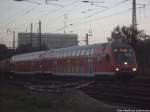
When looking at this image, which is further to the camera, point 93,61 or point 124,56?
point 93,61

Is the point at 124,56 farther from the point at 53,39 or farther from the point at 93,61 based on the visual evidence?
the point at 53,39

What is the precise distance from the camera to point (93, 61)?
33.6m

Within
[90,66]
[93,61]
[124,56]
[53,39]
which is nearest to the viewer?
[124,56]

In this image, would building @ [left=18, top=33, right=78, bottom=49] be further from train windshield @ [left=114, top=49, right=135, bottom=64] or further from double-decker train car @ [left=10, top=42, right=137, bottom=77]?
train windshield @ [left=114, top=49, right=135, bottom=64]

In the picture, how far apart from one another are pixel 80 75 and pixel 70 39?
67965 mm

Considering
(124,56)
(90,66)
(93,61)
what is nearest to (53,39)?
(90,66)

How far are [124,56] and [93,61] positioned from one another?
7.98ft

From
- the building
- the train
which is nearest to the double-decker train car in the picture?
the train

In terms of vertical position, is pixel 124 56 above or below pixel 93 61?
above

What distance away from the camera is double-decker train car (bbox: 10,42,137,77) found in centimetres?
3198

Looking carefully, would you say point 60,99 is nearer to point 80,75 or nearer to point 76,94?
point 76,94

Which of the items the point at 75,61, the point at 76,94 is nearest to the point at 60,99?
the point at 76,94

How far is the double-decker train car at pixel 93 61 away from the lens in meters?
32.0

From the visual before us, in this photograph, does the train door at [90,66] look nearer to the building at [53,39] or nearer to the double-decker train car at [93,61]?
the double-decker train car at [93,61]
